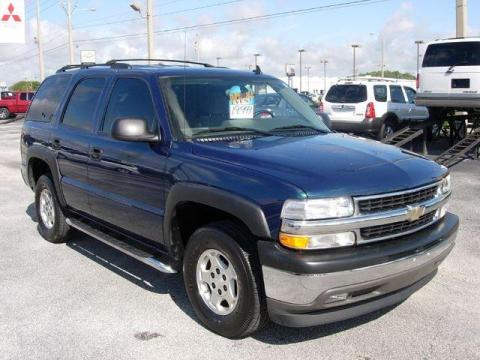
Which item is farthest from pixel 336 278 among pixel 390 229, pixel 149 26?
pixel 149 26

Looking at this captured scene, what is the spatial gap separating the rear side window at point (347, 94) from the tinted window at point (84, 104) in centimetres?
1115

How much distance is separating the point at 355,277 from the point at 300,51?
276 ft

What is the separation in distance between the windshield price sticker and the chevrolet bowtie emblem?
157cm

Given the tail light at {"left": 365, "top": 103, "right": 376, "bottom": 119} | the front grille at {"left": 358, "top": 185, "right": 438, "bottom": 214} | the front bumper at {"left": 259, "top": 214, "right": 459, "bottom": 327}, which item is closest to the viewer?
the front bumper at {"left": 259, "top": 214, "right": 459, "bottom": 327}

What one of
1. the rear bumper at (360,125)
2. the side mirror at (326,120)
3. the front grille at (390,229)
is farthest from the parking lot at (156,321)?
the rear bumper at (360,125)

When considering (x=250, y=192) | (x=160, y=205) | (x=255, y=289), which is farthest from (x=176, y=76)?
(x=255, y=289)

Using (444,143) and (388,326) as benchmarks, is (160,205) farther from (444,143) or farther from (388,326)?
(444,143)

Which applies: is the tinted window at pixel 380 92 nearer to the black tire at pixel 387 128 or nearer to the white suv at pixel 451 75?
the black tire at pixel 387 128

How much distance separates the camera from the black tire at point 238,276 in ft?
11.6

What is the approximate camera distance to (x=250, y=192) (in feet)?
11.4

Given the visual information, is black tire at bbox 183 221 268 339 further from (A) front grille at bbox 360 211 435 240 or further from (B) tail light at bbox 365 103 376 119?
(B) tail light at bbox 365 103 376 119

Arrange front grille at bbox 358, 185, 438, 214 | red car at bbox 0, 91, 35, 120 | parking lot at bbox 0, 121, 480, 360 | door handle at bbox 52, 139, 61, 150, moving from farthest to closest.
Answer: red car at bbox 0, 91, 35, 120, door handle at bbox 52, 139, 61, 150, parking lot at bbox 0, 121, 480, 360, front grille at bbox 358, 185, 438, 214

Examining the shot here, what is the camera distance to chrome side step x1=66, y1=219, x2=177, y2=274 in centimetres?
429

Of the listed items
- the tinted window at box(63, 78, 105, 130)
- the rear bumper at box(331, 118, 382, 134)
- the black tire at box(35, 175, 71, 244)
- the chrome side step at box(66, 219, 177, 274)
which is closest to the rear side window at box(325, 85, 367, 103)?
the rear bumper at box(331, 118, 382, 134)
